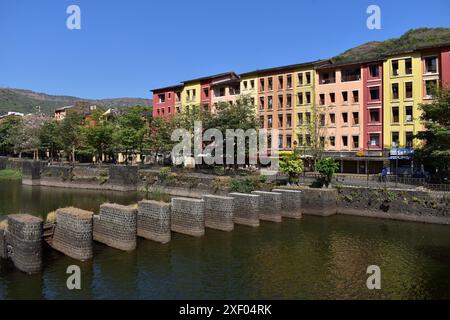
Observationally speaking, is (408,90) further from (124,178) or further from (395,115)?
(124,178)

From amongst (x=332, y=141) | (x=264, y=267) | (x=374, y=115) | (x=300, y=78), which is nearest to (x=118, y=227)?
(x=264, y=267)

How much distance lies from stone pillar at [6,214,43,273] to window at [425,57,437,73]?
2095 inches

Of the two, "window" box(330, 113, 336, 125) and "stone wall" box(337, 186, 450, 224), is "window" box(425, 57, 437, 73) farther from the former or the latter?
"stone wall" box(337, 186, 450, 224)

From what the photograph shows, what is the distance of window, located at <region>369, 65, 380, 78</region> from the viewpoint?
A: 59.9 metres

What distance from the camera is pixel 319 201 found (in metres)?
39.7

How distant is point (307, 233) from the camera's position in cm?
3206

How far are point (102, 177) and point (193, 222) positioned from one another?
3645 centimetres

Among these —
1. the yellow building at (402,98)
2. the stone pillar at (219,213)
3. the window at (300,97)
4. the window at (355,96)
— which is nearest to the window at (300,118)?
the window at (300,97)

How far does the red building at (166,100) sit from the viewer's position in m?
90.6

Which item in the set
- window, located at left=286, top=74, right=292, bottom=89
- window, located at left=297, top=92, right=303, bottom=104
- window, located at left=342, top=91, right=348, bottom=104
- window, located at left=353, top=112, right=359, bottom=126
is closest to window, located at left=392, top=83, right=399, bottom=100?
window, located at left=353, top=112, right=359, bottom=126

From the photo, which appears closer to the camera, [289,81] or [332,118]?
[332,118]

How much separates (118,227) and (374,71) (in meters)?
48.9
